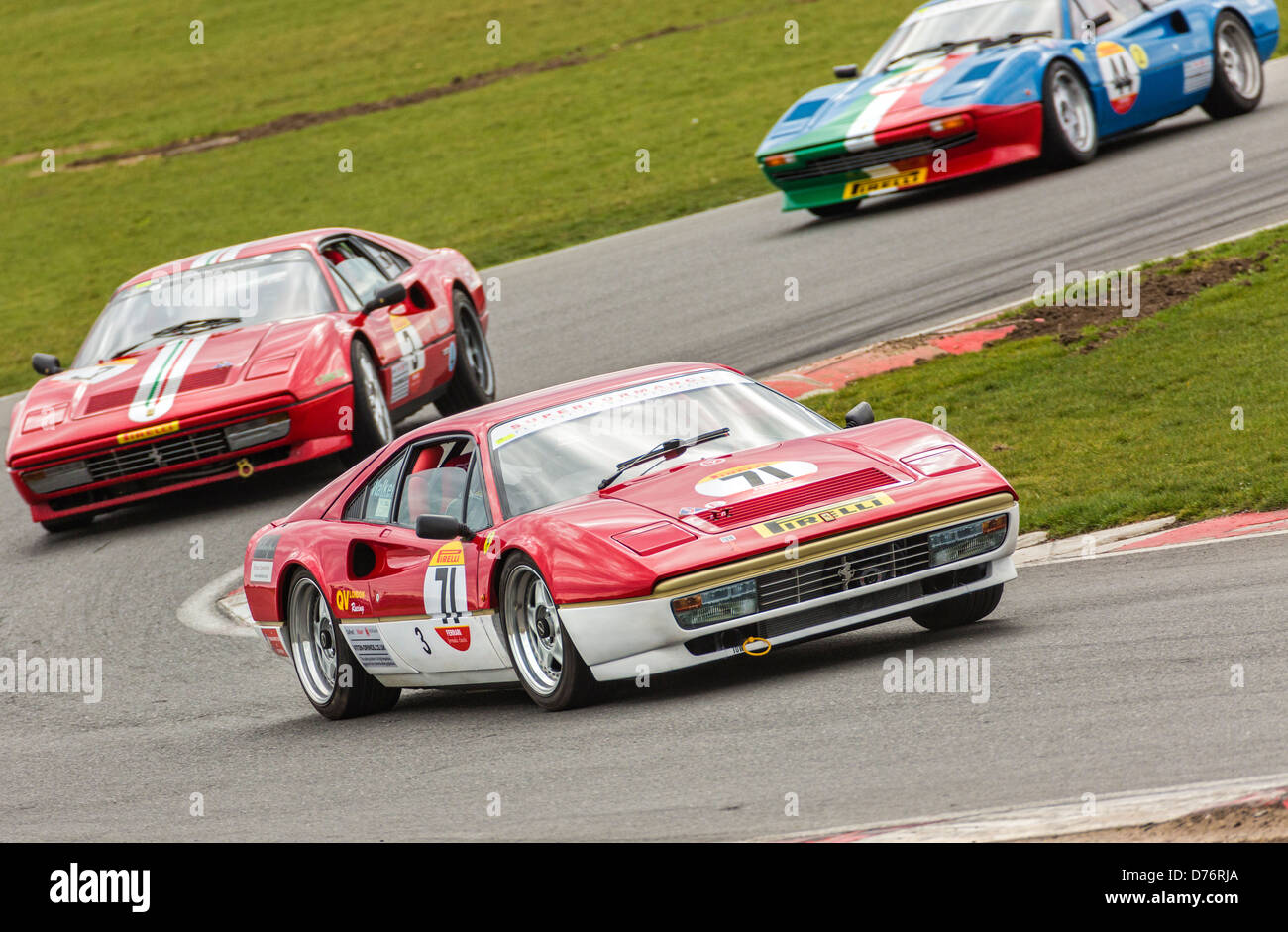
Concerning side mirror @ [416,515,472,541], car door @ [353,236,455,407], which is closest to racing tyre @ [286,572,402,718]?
side mirror @ [416,515,472,541]

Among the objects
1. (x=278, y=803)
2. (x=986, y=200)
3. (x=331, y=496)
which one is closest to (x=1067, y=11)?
(x=986, y=200)

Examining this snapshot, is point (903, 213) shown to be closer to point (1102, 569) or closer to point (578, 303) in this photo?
point (578, 303)

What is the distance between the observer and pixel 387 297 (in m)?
11.8

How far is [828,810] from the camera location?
15.9 ft

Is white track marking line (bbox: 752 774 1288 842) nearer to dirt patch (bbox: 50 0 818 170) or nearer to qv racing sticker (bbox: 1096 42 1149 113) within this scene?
qv racing sticker (bbox: 1096 42 1149 113)

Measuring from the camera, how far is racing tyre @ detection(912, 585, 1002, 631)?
700cm

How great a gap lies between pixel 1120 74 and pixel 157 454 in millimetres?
8992

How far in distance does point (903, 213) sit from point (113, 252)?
14.9 meters

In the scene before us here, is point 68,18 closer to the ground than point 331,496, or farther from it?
farther from it

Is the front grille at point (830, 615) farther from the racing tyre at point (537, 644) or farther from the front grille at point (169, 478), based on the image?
the front grille at point (169, 478)

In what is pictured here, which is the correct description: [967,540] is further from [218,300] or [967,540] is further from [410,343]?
[218,300]

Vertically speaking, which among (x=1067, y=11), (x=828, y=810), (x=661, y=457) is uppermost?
(x=1067, y=11)

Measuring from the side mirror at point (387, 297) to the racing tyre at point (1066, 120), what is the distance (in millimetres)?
6287

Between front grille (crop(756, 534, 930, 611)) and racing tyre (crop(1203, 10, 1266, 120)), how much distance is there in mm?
11954
